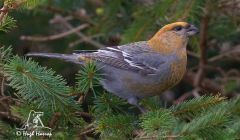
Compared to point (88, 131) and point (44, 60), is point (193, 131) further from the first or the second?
point (44, 60)

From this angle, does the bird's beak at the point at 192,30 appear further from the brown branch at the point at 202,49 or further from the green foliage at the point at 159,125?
the green foliage at the point at 159,125

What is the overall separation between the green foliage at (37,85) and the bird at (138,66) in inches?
30.6

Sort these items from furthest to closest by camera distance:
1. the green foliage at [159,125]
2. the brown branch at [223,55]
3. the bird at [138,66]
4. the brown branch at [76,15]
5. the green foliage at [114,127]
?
1. the brown branch at [223,55]
2. the brown branch at [76,15]
3. the bird at [138,66]
4. the green foliage at [114,127]
5. the green foliage at [159,125]

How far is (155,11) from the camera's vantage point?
426 centimetres

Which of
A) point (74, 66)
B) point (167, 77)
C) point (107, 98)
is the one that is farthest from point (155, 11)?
point (74, 66)

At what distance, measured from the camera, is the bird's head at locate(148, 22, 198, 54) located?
4340 millimetres

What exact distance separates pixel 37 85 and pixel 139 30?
5.66 feet

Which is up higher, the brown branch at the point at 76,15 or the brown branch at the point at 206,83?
the brown branch at the point at 76,15

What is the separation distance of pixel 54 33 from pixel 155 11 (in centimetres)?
187

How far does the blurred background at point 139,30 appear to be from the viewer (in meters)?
4.46

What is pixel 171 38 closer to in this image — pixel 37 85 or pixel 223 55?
pixel 223 55

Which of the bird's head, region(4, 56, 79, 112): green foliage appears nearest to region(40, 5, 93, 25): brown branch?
the bird's head

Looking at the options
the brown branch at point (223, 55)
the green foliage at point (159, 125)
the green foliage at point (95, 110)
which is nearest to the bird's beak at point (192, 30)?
the green foliage at point (95, 110)

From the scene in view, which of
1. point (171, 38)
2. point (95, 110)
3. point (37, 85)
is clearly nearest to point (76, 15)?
point (171, 38)
